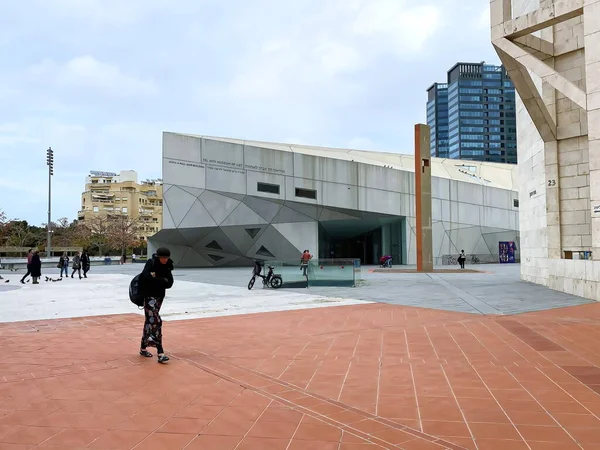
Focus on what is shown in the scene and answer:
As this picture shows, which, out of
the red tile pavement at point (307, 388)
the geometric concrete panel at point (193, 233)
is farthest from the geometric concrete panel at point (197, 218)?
the red tile pavement at point (307, 388)

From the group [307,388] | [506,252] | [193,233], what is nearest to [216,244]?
[193,233]

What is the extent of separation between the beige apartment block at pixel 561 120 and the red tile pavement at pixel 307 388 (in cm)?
627

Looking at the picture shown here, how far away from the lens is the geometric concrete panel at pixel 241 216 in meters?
32.4

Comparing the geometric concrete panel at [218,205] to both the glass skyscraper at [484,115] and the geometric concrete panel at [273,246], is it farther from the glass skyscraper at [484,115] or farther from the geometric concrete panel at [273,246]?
the glass skyscraper at [484,115]

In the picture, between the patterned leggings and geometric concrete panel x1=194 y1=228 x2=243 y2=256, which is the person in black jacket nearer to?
the patterned leggings

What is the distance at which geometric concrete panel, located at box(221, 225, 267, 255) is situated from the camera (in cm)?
3309

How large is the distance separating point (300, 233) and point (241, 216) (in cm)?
435

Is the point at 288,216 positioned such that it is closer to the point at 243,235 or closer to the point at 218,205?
the point at 243,235

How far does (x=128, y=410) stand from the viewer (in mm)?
4195

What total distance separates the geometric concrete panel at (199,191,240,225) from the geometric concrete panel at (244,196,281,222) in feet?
2.82

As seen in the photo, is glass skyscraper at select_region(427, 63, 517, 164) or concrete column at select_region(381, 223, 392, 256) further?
glass skyscraper at select_region(427, 63, 517, 164)

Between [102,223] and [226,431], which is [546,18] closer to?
[226,431]

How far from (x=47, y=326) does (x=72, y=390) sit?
179 inches

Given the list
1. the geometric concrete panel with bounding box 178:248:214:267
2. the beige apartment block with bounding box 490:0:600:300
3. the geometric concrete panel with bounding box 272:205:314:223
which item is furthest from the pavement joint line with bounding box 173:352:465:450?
the geometric concrete panel with bounding box 178:248:214:267
